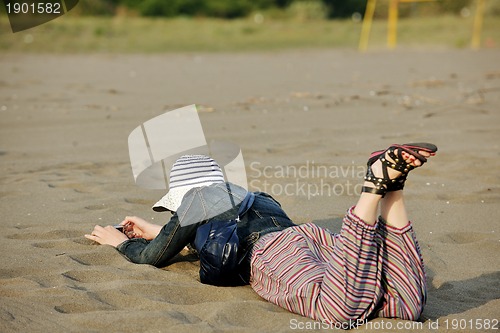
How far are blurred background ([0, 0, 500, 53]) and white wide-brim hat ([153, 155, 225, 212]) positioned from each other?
41.8ft

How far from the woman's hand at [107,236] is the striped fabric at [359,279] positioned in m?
1.01

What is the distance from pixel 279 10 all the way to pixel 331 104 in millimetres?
16198

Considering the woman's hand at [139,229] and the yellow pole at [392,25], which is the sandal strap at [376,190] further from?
the yellow pole at [392,25]

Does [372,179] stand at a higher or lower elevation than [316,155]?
higher

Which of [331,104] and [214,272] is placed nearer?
[214,272]

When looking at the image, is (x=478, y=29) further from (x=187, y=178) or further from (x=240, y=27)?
(x=187, y=178)

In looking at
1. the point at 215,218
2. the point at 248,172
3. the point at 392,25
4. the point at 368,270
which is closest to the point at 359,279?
the point at 368,270

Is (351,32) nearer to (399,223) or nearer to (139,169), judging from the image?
(139,169)

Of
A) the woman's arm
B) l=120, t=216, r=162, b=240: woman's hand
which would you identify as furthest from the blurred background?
the woman's arm

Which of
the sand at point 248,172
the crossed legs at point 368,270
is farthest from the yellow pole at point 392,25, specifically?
the crossed legs at point 368,270

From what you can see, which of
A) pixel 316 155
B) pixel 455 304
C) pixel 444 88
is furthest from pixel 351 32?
pixel 455 304

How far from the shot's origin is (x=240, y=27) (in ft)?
64.3

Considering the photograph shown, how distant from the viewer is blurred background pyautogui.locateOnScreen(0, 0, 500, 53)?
16766 millimetres

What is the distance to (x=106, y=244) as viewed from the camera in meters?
3.65
